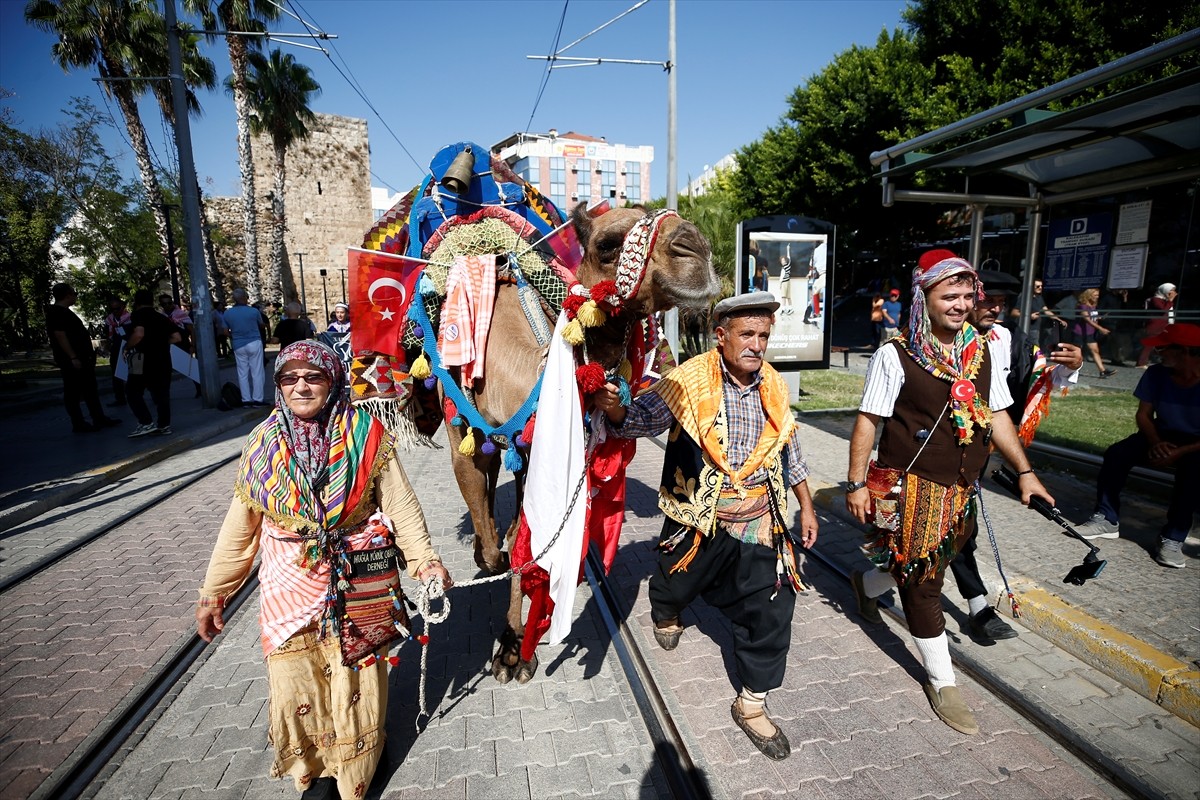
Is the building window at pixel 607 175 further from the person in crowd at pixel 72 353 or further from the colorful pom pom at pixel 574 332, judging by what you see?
the colorful pom pom at pixel 574 332

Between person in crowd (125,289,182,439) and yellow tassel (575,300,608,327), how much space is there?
9141mm

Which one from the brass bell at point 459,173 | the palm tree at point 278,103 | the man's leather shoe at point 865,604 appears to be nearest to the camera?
the man's leather shoe at point 865,604

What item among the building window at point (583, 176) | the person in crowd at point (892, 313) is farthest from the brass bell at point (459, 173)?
the building window at point (583, 176)

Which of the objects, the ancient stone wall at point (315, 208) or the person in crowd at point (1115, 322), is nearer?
the person in crowd at point (1115, 322)

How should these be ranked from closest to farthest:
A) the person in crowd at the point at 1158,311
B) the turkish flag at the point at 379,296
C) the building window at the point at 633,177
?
1. the turkish flag at the point at 379,296
2. the person in crowd at the point at 1158,311
3. the building window at the point at 633,177

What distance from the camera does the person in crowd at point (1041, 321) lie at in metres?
6.31


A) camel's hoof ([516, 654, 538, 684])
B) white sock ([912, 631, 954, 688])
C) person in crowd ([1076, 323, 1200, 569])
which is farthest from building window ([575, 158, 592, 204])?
white sock ([912, 631, 954, 688])

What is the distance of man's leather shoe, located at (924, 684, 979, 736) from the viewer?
109 inches

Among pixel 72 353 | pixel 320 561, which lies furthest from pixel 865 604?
pixel 72 353

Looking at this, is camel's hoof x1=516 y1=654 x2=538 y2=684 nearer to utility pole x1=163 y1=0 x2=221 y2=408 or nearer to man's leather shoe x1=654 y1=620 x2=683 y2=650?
man's leather shoe x1=654 y1=620 x2=683 y2=650

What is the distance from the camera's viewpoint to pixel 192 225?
10.4 m

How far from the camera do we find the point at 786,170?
2191 cm

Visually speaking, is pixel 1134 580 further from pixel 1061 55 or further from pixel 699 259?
pixel 1061 55

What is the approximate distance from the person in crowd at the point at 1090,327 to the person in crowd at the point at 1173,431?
1.95m
